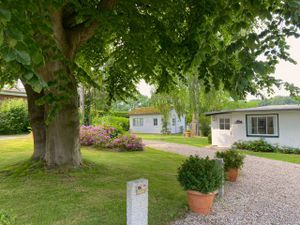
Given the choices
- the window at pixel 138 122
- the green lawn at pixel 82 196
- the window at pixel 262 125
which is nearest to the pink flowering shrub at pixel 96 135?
the green lawn at pixel 82 196

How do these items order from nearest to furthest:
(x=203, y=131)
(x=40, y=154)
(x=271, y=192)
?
(x=271, y=192) < (x=40, y=154) < (x=203, y=131)

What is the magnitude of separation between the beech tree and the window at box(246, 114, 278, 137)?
9428 millimetres

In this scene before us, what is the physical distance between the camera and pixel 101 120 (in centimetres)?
1809

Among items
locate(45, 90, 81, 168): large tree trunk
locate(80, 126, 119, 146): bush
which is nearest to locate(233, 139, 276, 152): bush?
locate(80, 126, 119, 146): bush

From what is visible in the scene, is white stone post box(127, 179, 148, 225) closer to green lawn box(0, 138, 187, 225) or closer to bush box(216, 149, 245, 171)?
green lawn box(0, 138, 187, 225)

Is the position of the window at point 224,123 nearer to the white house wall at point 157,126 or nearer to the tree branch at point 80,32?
the tree branch at point 80,32

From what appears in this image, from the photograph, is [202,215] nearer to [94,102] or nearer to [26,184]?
[26,184]

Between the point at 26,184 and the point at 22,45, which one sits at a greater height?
the point at 22,45

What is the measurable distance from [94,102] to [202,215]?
1676 centimetres

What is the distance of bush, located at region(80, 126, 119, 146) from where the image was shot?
14166 mm

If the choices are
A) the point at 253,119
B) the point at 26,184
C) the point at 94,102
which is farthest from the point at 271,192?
the point at 94,102

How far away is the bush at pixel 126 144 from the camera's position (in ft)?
44.4

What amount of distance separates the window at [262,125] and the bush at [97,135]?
8805 mm

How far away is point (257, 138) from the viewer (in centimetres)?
1688
